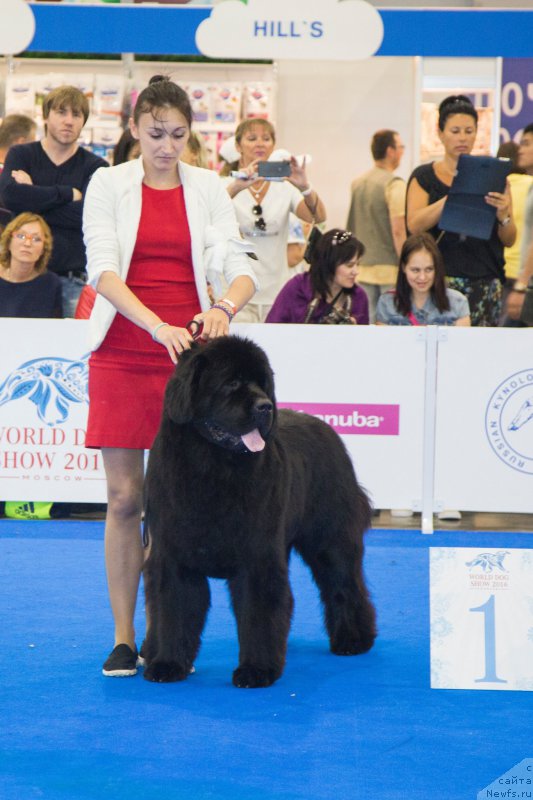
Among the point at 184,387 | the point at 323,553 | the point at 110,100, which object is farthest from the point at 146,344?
the point at 110,100

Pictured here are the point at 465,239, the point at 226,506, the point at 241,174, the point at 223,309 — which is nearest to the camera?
the point at 226,506

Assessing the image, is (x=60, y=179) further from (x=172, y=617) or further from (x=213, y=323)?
(x=172, y=617)

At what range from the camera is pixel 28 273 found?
6336mm

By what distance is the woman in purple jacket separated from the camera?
252 inches

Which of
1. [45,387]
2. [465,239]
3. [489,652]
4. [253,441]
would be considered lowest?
[489,652]

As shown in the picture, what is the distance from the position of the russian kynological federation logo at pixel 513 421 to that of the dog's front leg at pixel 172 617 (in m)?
2.72

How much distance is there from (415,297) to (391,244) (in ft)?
5.73

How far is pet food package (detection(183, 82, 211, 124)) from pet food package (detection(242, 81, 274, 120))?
31 cm

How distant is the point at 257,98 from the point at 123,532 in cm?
638

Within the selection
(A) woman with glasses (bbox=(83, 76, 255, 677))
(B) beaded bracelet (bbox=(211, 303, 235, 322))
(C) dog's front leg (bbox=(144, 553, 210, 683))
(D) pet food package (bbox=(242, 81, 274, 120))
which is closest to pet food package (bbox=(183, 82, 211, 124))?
(D) pet food package (bbox=(242, 81, 274, 120))

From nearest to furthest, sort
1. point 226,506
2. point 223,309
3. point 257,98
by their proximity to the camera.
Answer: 1. point 226,506
2. point 223,309
3. point 257,98

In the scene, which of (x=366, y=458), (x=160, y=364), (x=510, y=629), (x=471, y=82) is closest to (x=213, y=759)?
(x=510, y=629)

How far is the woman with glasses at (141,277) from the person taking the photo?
351 cm

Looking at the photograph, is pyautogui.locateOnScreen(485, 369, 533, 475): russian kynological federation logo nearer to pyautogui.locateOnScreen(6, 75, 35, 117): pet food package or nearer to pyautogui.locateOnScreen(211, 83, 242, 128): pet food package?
pyautogui.locateOnScreen(211, 83, 242, 128): pet food package
